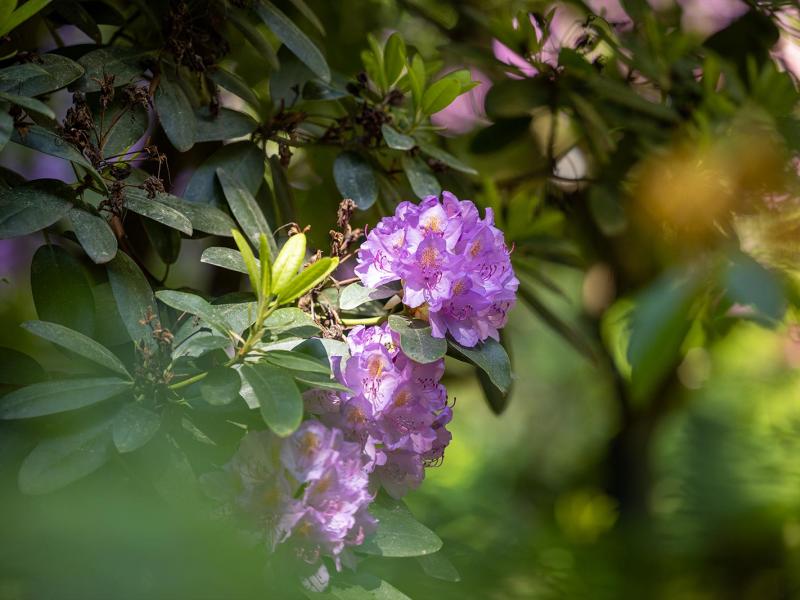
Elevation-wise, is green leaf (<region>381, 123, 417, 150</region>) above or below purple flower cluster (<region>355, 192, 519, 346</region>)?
above

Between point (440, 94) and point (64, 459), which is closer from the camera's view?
point (64, 459)

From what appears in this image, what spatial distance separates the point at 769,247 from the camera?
3.52 ft

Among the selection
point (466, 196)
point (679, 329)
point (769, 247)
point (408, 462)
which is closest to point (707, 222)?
point (769, 247)

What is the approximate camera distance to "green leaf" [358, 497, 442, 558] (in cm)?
69

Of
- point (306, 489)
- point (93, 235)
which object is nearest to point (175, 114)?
point (93, 235)

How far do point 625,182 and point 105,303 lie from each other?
870mm

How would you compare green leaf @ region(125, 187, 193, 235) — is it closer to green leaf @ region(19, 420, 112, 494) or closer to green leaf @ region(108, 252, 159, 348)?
green leaf @ region(108, 252, 159, 348)

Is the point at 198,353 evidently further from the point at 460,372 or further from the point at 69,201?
the point at 460,372

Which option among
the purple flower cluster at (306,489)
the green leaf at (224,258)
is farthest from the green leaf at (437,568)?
the green leaf at (224,258)

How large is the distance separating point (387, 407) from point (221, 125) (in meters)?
0.38

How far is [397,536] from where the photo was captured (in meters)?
0.71

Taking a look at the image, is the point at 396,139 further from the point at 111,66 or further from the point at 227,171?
the point at 111,66

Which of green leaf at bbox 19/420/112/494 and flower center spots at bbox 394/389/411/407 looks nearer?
green leaf at bbox 19/420/112/494

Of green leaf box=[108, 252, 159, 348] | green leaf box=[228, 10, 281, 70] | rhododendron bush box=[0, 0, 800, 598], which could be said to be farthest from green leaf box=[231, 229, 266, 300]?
green leaf box=[228, 10, 281, 70]
